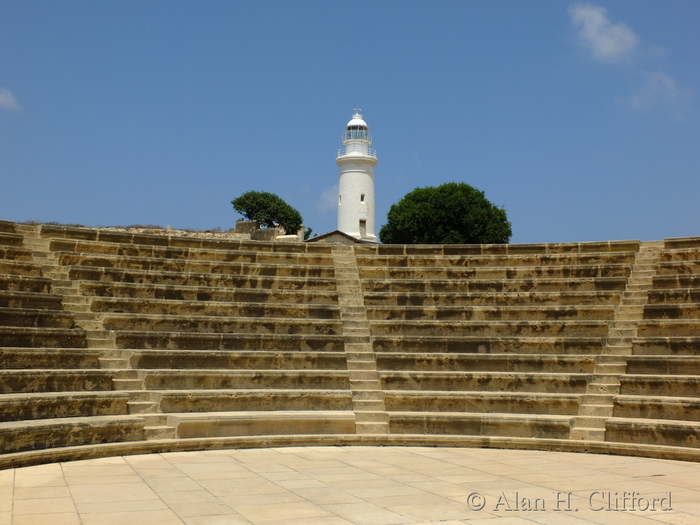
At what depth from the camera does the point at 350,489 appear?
7230 mm

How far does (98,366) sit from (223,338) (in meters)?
2.02

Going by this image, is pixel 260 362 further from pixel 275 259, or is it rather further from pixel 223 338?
pixel 275 259

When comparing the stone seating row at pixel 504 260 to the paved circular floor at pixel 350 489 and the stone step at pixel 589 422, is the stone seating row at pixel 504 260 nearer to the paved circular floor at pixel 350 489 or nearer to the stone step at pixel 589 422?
the stone step at pixel 589 422

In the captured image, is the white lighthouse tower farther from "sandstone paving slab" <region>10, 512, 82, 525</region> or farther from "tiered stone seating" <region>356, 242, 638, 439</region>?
"sandstone paving slab" <region>10, 512, 82, 525</region>

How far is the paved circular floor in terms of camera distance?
612 cm

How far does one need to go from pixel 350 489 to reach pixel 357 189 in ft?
178

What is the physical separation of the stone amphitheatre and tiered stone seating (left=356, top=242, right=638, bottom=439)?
0.03 m

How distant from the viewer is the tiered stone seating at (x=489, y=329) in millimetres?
10609

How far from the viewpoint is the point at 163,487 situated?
7.17 m

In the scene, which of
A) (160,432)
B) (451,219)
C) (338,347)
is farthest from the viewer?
(451,219)

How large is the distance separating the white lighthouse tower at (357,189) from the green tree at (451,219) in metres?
6.27

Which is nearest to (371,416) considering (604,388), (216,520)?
(604,388)

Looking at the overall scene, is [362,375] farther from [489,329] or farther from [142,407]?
[142,407]

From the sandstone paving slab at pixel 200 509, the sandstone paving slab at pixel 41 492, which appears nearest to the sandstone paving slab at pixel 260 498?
the sandstone paving slab at pixel 200 509
